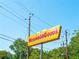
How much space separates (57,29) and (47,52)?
51.5m

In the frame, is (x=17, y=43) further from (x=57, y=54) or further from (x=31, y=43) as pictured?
(x=31, y=43)

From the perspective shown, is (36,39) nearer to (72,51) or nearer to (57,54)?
(72,51)

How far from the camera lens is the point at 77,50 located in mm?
63281

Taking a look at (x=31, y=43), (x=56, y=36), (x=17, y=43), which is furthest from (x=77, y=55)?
(x=17, y=43)

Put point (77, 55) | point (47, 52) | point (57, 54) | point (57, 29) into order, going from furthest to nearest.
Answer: point (47, 52), point (57, 54), point (77, 55), point (57, 29)

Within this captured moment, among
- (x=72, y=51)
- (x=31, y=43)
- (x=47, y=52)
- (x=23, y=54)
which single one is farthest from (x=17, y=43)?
(x=31, y=43)

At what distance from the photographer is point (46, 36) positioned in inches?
1260

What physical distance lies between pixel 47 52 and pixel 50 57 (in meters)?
3.98

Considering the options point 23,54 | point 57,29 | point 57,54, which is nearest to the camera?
point 57,29

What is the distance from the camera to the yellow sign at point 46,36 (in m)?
30.4

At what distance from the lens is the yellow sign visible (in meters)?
30.4

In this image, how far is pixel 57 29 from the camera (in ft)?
99.6

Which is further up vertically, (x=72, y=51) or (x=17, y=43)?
(x=17, y=43)

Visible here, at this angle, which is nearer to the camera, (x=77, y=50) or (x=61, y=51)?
(x=77, y=50)
